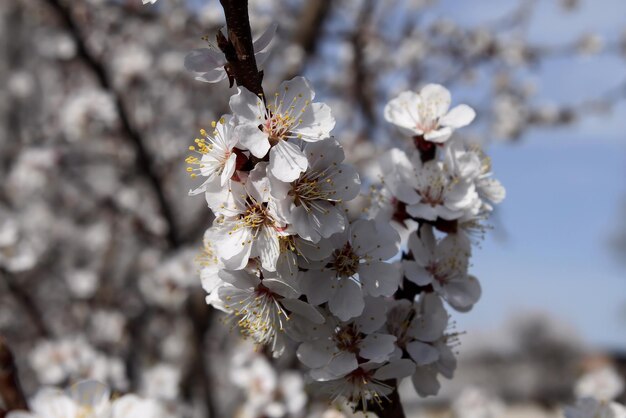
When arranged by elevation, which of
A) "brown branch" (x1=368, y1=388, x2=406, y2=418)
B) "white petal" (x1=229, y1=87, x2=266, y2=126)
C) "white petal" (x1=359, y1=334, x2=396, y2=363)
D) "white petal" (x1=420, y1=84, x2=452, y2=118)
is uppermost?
"white petal" (x1=229, y1=87, x2=266, y2=126)

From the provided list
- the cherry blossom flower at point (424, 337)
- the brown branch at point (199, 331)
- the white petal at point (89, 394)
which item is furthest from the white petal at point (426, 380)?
the brown branch at point (199, 331)

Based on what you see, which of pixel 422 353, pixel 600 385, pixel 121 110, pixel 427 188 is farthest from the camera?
pixel 121 110

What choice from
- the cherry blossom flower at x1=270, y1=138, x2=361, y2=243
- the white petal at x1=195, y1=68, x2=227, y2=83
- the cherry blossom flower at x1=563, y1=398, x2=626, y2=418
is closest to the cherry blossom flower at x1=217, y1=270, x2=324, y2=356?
the cherry blossom flower at x1=270, y1=138, x2=361, y2=243

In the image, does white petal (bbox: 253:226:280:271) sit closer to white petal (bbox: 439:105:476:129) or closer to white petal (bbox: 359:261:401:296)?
white petal (bbox: 359:261:401:296)

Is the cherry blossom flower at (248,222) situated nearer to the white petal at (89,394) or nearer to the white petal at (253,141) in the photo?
the white petal at (253,141)

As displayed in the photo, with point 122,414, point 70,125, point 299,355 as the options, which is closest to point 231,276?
point 299,355

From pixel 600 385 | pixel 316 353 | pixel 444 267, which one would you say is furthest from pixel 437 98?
pixel 600 385

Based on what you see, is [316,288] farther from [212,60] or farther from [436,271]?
[212,60]
